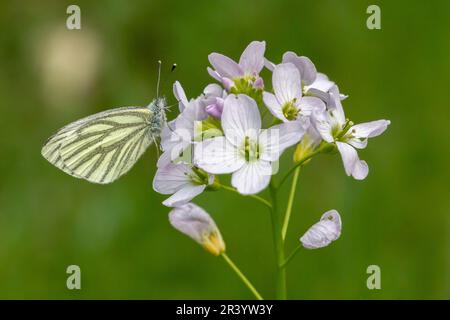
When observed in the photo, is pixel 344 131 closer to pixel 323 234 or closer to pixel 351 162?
pixel 351 162

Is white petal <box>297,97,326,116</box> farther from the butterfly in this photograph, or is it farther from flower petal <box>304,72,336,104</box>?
the butterfly

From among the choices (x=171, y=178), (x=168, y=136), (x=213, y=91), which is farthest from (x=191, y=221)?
(x=213, y=91)

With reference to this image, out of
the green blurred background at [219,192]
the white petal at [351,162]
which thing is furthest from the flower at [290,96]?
the green blurred background at [219,192]

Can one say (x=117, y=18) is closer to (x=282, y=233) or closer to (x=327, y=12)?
(x=327, y=12)

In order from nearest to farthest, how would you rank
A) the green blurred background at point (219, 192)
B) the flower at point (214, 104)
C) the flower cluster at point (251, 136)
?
the flower cluster at point (251, 136) → the flower at point (214, 104) → the green blurred background at point (219, 192)

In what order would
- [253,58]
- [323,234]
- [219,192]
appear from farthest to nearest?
[219,192] < [253,58] < [323,234]

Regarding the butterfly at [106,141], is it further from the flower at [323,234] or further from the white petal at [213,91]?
the flower at [323,234]

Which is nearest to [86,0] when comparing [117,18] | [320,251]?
[117,18]
